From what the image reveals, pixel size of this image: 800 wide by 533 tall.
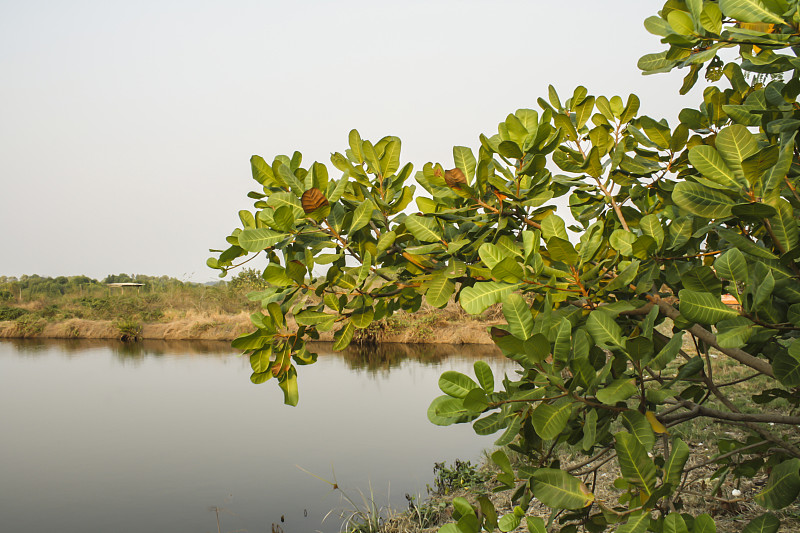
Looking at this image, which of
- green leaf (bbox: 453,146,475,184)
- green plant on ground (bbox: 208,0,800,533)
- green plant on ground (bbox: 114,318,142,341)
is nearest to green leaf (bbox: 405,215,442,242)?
green plant on ground (bbox: 208,0,800,533)

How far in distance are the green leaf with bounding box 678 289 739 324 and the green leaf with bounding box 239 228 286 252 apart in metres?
0.69

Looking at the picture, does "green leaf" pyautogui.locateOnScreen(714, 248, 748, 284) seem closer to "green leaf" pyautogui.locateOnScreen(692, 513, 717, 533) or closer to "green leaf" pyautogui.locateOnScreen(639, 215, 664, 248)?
"green leaf" pyautogui.locateOnScreen(639, 215, 664, 248)

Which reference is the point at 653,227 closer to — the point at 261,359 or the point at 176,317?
the point at 261,359

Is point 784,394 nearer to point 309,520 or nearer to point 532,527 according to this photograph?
point 532,527

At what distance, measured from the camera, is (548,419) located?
677mm

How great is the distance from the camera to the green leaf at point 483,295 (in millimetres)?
724

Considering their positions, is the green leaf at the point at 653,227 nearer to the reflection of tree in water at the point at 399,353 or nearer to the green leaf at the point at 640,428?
the green leaf at the point at 640,428

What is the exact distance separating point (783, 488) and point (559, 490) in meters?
0.30

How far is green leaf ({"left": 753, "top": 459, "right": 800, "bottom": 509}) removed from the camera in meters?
0.63

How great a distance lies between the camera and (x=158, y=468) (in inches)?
178

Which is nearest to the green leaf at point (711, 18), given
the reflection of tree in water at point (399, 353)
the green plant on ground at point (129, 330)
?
the reflection of tree in water at point (399, 353)

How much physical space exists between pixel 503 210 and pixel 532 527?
0.59 metres

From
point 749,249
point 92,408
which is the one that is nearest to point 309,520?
point 749,249

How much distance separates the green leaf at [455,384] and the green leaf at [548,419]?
110mm
